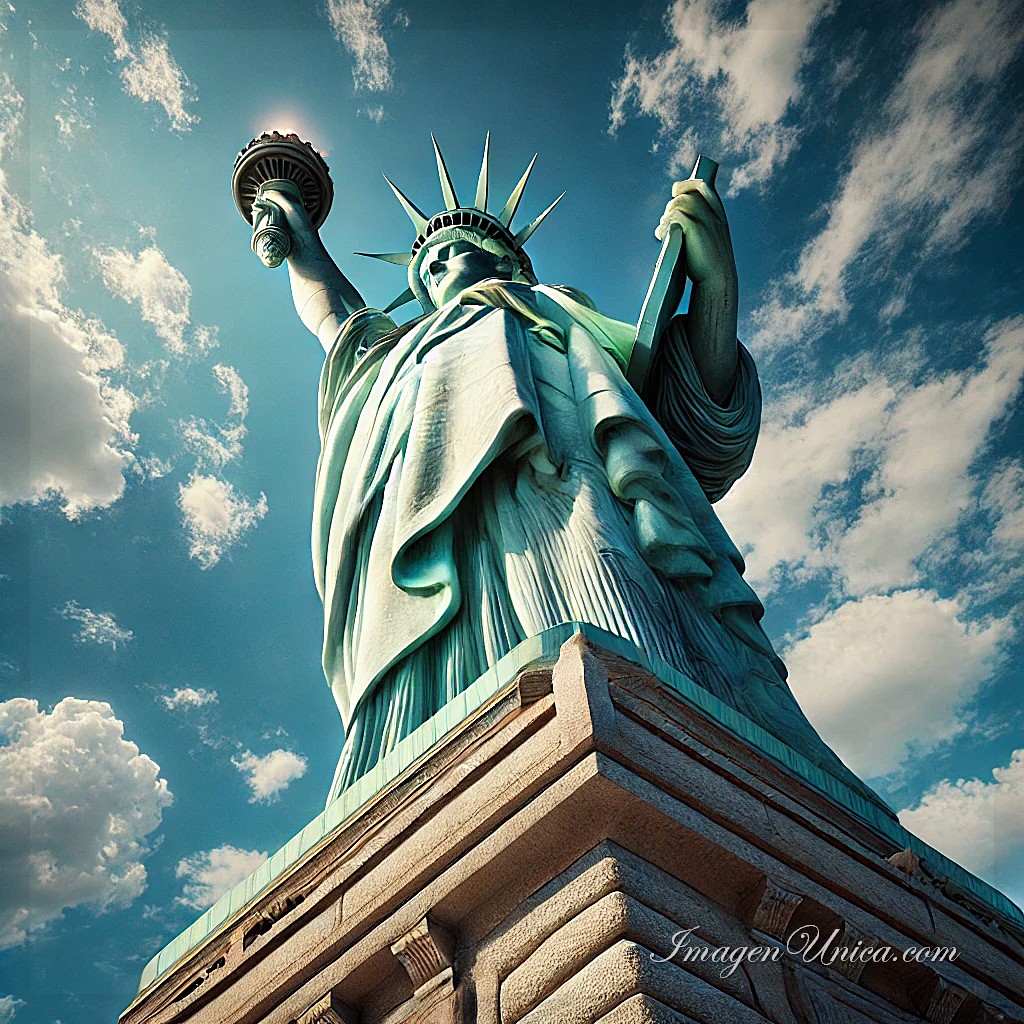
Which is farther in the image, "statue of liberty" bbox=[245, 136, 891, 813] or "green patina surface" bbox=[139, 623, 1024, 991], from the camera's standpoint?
"statue of liberty" bbox=[245, 136, 891, 813]

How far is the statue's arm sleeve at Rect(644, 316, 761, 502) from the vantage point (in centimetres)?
736

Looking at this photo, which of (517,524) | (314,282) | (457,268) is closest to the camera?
(517,524)

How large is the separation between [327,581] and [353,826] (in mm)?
3375

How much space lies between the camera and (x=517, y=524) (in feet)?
17.9

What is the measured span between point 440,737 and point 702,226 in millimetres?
4608

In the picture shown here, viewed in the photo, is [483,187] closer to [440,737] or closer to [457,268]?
[457,268]

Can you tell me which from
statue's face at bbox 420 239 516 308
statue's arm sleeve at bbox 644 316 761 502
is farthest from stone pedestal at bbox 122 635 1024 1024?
statue's face at bbox 420 239 516 308

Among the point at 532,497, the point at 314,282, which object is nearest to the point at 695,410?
the point at 532,497

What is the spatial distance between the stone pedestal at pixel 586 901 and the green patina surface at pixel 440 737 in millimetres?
77

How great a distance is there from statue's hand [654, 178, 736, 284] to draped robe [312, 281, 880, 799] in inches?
23.3

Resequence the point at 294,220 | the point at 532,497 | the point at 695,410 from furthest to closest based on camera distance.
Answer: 1. the point at 294,220
2. the point at 695,410
3. the point at 532,497

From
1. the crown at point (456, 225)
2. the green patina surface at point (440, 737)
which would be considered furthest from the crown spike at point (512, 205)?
the green patina surface at point (440, 737)

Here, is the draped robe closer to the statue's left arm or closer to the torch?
the statue's left arm

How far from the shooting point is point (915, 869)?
352cm
